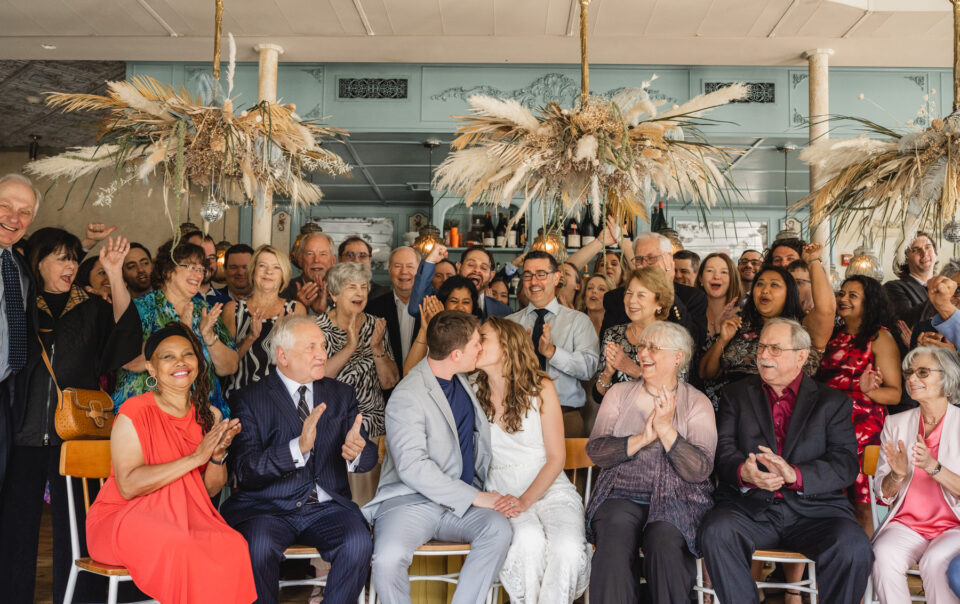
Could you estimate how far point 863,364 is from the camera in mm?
3740

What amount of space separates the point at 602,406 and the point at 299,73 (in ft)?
12.9

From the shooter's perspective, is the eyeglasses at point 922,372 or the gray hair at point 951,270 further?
the gray hair at point 951,270

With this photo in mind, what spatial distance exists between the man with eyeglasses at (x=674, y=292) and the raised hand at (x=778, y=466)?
2.93 feet

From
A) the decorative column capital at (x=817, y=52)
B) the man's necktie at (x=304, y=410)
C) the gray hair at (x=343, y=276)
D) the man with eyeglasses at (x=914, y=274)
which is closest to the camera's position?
the man's necktie at (x=304, y=410)

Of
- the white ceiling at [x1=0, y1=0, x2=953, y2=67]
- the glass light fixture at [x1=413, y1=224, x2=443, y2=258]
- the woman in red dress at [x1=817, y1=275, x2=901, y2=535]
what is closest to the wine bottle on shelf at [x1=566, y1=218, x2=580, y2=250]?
the glass light fixture at [x1=413, y1=224, x2=443, y2=258]

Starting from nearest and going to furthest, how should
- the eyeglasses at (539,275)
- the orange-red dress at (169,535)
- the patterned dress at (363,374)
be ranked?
the orange-red dress at (169,535) → the patterned dress at (363,374) → the eyeglasses at (539,275)

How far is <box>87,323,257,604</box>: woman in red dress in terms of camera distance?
2.74m

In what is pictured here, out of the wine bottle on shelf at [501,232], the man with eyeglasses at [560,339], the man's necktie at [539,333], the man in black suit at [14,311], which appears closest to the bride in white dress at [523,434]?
the man with eyeglasses at [560,339]

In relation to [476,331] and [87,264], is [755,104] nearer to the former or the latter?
[476,331]

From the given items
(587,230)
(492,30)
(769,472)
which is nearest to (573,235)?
(587,230)

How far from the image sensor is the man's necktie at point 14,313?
314 cm

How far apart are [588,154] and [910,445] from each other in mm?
1770

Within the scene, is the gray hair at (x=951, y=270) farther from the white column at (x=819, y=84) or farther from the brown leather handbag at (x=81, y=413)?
the brown leather handbag at (x=81, y=413)

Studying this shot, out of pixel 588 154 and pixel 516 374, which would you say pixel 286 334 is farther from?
pixel 588 154
